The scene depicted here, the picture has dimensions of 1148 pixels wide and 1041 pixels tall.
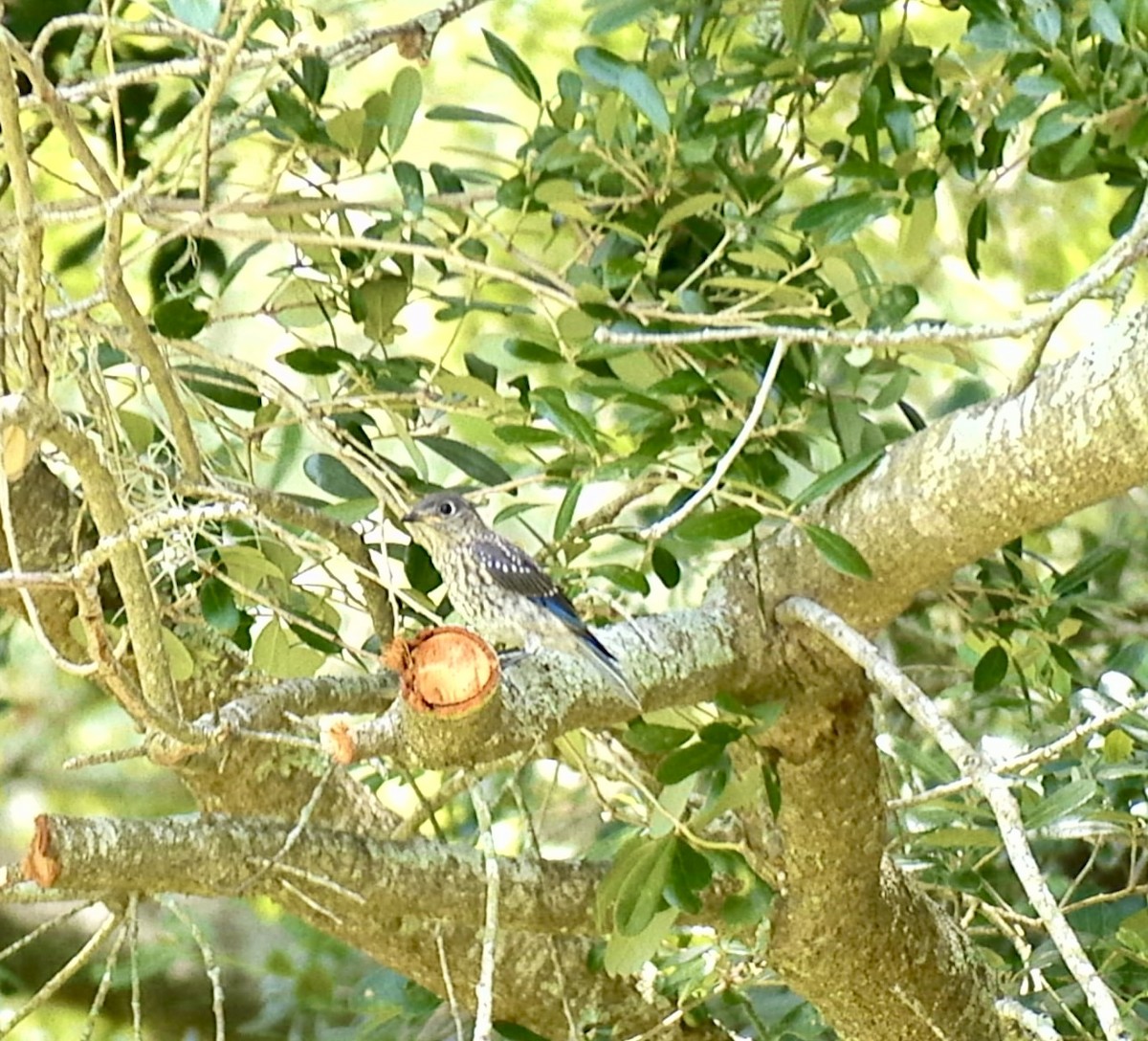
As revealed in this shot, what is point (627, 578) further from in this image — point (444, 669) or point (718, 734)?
point (444, 669)

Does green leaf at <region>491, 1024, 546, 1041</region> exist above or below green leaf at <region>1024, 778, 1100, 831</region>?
below

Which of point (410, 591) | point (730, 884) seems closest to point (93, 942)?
point (410, 591)

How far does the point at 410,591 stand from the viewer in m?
2.19

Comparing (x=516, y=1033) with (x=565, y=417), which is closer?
(x=565, y=417)

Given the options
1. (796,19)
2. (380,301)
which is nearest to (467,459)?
(380,301)

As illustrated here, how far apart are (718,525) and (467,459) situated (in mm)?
453

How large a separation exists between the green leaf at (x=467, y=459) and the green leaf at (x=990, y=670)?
0.62 meters

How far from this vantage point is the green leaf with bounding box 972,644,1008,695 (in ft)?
7.45

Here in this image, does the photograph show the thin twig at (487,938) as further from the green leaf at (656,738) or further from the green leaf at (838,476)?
the green leaf at (838,476)

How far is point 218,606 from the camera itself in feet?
6.81

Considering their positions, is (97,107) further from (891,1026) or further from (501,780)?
(891,1026)

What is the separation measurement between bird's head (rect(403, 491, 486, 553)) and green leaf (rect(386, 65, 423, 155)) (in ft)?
1.31

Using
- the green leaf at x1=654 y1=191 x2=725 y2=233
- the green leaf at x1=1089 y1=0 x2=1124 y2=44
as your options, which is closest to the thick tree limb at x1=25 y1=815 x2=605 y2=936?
the green leaf at x1=654 y1=191 x2=725 y2=233

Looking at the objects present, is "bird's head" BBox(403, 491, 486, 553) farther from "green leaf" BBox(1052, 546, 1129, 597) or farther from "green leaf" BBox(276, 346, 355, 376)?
"green leaf" BBox(1052, 546, 1129, 597)
